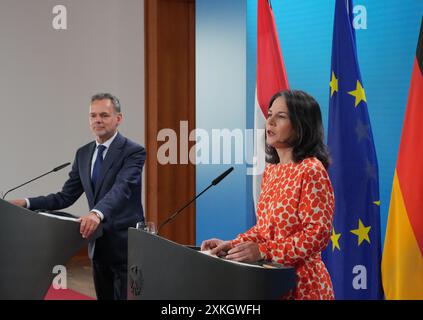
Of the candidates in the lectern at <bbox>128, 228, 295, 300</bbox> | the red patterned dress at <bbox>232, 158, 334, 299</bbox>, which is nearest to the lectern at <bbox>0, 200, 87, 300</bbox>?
the lectern at <bbox>128, 228, 295, 300</bbox>

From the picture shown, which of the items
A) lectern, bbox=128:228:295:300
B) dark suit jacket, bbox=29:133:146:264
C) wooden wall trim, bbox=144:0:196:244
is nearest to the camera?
lectern, bbox=128:228:295:300

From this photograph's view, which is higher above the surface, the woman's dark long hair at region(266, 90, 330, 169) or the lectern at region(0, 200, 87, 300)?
the woman's dark long hair at region(266, 90, 330, 169)

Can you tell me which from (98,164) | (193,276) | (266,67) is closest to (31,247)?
(98,164)

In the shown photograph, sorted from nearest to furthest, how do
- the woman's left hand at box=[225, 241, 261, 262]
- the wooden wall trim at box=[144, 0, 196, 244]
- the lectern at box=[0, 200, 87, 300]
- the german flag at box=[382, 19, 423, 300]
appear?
the woman's left hand at box=[225, 241, 261, 262]
the german flag at box=[382, 19, 423, 300]
the lectern at box=[0, 200, 87, 300]
the wooden wall trim at box=[144, 0, 196, 244]

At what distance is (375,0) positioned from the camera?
3.82 m

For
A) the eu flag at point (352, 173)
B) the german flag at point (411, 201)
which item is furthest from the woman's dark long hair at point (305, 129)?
the eu flag at point (352, 173)

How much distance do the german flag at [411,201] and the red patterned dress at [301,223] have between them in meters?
0.93

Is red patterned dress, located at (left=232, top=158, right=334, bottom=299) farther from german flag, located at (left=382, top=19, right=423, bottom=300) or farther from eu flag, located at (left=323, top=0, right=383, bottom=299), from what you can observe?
eu flag, located at (left=323, top=0, right=383, bottom=299)

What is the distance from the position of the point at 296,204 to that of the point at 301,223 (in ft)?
0.21

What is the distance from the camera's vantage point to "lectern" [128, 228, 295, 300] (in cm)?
213

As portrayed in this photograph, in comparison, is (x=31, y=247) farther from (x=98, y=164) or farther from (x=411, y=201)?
(x=411, y=201)

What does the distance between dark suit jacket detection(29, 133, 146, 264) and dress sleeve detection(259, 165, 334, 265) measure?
1361mm
